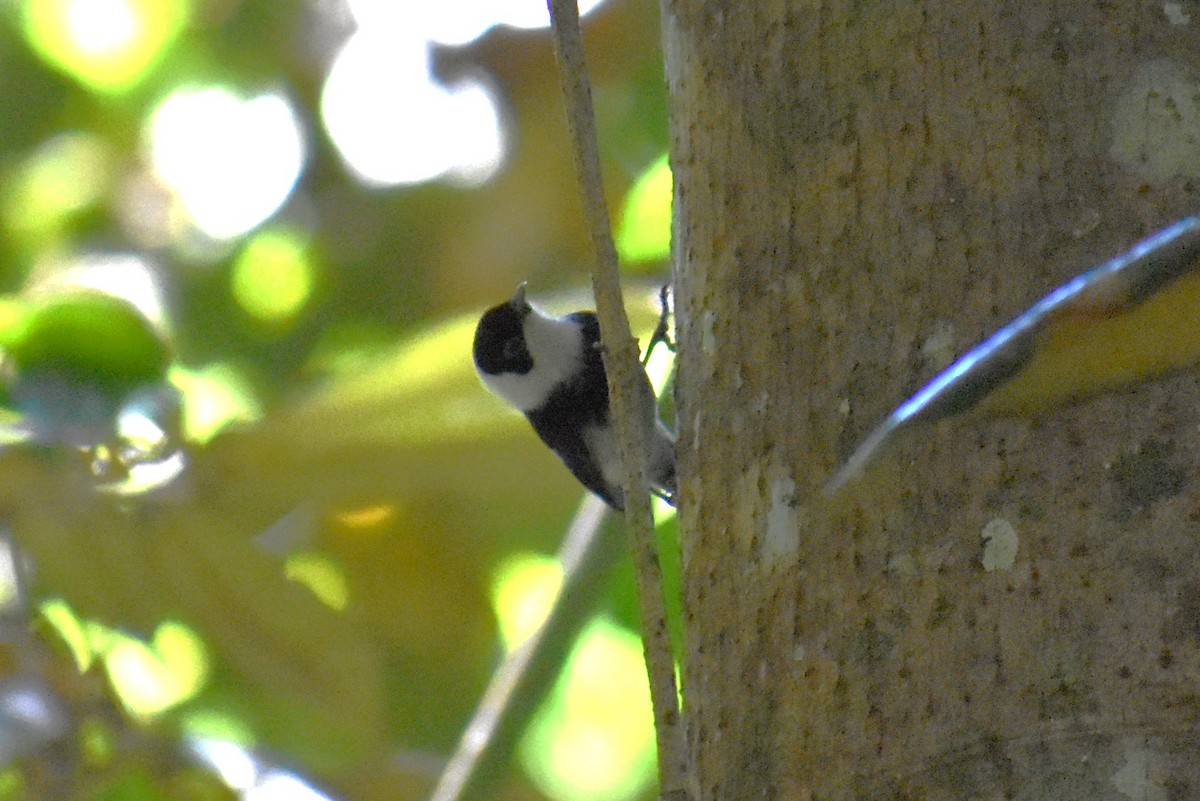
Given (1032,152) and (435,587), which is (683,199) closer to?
(1032,152)

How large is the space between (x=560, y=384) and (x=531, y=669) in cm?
99

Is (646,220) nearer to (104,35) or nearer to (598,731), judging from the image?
(598,731)

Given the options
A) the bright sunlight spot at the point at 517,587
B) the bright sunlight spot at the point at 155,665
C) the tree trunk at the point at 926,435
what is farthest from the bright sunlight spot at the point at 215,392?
the tree trunk at the point at 926,435

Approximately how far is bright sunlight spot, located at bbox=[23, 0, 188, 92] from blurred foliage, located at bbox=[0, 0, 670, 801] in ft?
0.03

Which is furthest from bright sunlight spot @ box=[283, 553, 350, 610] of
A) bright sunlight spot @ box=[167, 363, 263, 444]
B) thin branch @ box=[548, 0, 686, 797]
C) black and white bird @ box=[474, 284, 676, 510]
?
thin branch @ box=[548, 0, 686, 797]

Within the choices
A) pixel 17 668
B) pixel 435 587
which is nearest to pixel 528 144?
pixel 435 587

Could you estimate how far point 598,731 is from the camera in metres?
5.17

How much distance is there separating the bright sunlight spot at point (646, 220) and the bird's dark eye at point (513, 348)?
629 millimetres

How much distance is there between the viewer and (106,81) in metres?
5.03

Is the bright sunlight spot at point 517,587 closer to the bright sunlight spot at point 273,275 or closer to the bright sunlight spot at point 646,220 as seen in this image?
the bright sunlight spot at point 646,220

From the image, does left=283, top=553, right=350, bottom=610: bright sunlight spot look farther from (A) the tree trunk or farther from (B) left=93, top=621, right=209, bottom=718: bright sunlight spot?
(A) the tree trunk

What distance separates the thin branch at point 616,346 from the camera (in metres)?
1.39

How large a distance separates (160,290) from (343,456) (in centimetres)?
156

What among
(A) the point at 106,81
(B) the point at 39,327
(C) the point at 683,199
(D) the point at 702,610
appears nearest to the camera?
(D) the point at 702,610
